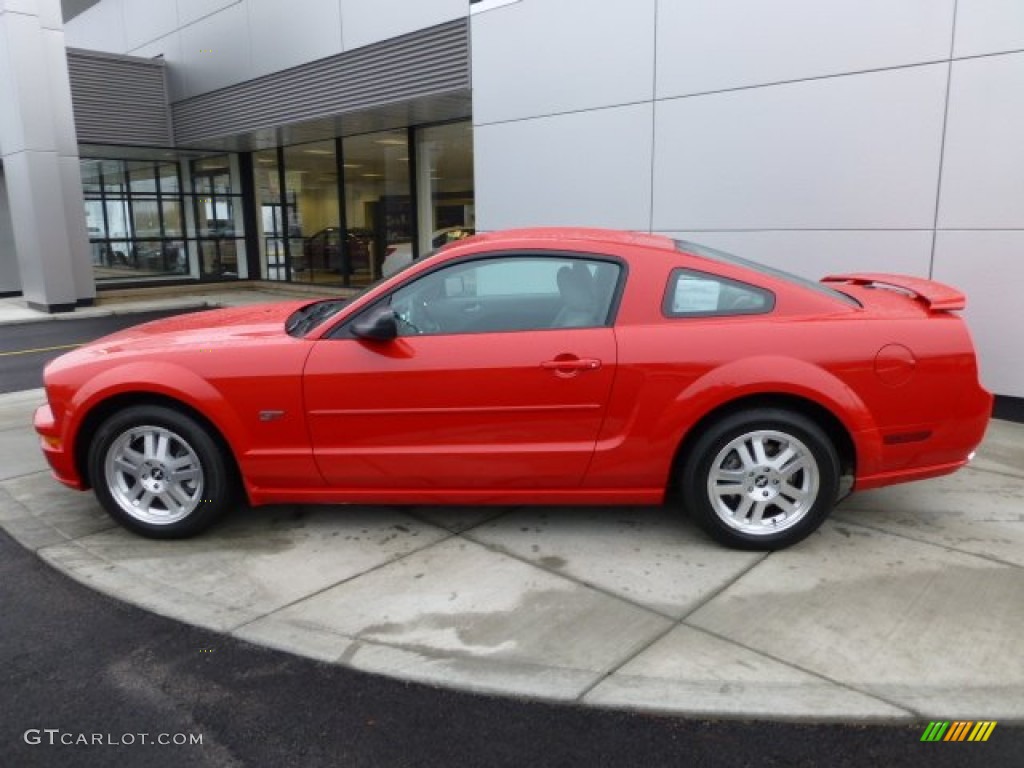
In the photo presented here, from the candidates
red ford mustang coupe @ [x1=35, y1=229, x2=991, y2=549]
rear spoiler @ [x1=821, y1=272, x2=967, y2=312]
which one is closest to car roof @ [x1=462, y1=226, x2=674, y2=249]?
red ford mustang coupe @ [x1=35, y1=229, x2=991, y2=549]

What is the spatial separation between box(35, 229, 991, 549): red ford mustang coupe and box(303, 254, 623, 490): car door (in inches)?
0.4

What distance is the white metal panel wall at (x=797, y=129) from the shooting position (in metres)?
6.10

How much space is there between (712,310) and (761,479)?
0.85 metres

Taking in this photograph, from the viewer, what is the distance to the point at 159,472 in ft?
13.2

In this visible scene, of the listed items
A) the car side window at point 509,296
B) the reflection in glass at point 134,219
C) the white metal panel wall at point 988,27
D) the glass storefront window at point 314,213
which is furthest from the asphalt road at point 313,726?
the reflection in glass at point 134,219

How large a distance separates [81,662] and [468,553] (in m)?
1.71

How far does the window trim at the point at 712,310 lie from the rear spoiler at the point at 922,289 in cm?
84

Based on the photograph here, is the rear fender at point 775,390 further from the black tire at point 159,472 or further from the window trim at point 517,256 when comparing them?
the black tire at point 159,472

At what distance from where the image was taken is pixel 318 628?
129 inches

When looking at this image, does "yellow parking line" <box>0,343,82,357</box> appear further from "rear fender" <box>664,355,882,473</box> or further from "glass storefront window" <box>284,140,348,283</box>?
"rear fender" <box>664,355,882,473</box>

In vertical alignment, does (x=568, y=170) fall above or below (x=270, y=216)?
above

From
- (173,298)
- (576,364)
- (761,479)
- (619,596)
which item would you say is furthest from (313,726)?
(173,298)

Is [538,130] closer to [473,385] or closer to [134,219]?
[473,385]

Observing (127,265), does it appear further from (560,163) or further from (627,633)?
(627,633)
